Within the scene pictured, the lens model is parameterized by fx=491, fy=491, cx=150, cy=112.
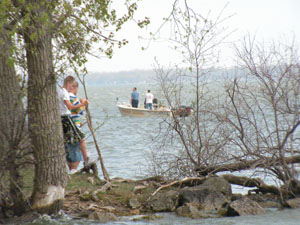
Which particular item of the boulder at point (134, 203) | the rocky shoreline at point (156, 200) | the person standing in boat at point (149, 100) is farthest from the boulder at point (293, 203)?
the person standing in boat at point (149, 100)

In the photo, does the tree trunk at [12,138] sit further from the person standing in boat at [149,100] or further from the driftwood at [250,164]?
the person standing in boat at [149,100]

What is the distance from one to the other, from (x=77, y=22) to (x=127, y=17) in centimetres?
115

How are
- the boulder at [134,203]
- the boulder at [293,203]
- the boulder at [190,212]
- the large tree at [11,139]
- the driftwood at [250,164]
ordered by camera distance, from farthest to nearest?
the driftwood at [250,164]
the boulder at [293,203]
the boulder at [134,203]
the boulder at [190,212]
the large tree at [11,139]

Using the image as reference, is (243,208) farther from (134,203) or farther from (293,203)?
(134,203)

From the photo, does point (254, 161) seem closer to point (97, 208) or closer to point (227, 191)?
point (227, 191)

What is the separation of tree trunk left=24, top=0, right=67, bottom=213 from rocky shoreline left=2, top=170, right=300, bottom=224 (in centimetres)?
57

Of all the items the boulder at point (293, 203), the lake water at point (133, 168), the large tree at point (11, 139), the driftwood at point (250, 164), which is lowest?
the lake water at point (133, 168)

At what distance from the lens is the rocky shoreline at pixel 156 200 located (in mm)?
7324

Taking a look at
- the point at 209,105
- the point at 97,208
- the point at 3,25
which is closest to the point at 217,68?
the point at 209,105

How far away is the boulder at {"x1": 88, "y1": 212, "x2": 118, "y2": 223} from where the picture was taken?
6.93m

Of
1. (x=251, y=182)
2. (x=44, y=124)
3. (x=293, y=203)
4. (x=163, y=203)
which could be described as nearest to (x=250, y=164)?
(x=251, y=182)

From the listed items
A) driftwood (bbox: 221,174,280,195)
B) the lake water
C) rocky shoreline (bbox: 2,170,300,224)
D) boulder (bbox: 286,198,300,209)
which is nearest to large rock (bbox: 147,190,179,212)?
rocky shoreline (bbox: 2,170,300,224)

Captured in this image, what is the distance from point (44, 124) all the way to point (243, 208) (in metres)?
3.30

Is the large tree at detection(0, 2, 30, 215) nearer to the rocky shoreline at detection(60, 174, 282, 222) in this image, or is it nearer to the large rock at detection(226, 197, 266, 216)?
the rocky shoreline at detection(60, 174, 282, 222)
